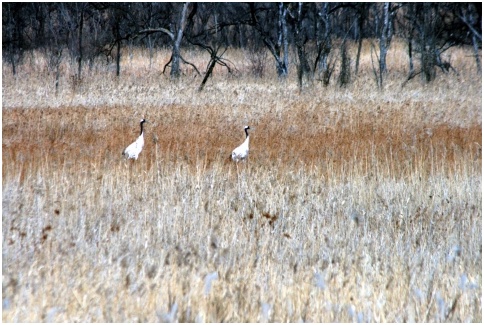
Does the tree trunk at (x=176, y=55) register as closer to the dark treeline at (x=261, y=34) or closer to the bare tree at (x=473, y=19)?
the dark treeline at (x=261, y=34)

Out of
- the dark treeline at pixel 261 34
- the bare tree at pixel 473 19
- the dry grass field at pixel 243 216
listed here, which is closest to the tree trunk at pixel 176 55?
the dark treeline at pixel 261 34

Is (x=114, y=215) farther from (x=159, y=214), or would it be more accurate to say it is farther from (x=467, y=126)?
(x=467, y=126)

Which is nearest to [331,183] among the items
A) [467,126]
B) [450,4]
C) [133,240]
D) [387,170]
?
[387,170]

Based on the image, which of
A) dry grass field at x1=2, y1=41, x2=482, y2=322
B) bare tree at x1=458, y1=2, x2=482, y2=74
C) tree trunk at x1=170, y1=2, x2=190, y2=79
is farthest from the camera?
tree trunk at x1=170, y1=2, x2=190, y2=79

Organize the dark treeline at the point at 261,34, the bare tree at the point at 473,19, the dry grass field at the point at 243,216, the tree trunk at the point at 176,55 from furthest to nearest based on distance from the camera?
the tree trunk at the point at 176,55 → the dark treeline at the point at 261,34 → the bare tree at the point at 473,19 → the dry grass field at the point at 243,216

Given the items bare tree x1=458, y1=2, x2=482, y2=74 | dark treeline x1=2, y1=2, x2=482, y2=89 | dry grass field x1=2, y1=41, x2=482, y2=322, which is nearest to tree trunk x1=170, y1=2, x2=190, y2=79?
dark treeline x1=2, y1=2, x2=482, y2=89

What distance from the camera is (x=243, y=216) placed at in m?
5.34

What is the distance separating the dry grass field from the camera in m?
3.51

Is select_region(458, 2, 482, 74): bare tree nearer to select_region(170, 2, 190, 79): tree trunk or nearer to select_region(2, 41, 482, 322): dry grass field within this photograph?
select_region(2, 41, 482, 322): dry grass field

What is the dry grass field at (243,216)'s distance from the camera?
351cm

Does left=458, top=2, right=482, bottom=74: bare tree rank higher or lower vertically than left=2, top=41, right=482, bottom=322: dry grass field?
higher

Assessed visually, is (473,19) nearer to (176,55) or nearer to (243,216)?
(176,55)

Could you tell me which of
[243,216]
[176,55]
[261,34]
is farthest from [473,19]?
[243,216]

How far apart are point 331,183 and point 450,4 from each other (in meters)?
8.56
